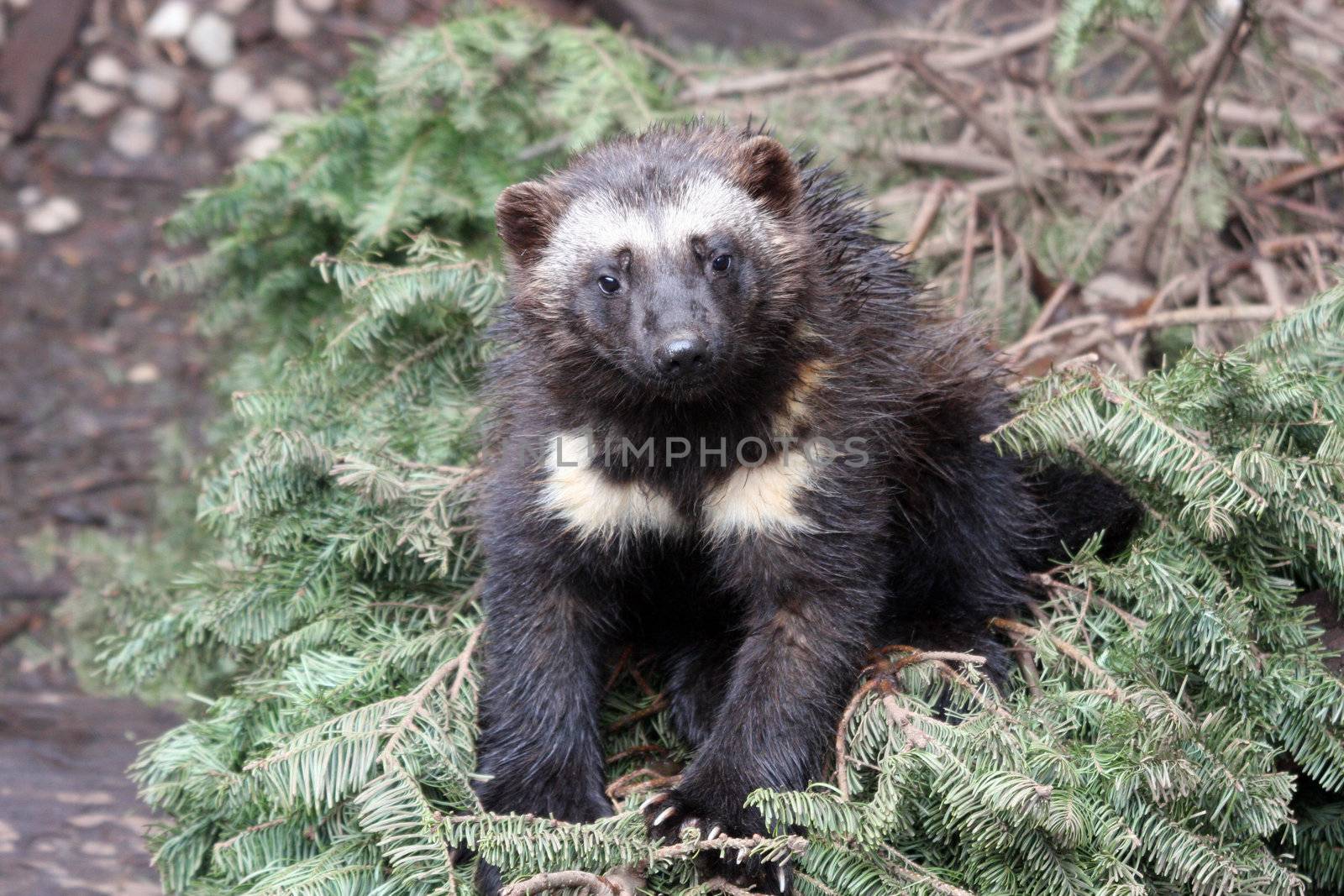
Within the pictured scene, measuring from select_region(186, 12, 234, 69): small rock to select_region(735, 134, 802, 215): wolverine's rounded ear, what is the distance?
5.43 meters

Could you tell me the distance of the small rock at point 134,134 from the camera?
7.16 metres

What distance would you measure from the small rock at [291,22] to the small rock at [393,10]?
377 mm

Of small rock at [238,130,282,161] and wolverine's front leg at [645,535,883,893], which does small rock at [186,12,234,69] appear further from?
wolverine's front leg at [645,535,883,893]

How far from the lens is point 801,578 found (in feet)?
8.98

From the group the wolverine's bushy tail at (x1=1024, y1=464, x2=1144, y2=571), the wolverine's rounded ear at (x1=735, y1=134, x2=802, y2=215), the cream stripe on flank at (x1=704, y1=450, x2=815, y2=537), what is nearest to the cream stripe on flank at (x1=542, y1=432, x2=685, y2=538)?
the cream stripe on flank at (x1=704, y1=450, x2=815, y2=537)

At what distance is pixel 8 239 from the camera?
681cm

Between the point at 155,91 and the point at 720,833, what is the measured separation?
20.4ft

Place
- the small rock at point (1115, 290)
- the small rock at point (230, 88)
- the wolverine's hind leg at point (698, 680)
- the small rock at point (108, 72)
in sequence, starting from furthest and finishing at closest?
the small rock at point (230, 88) < the small rock at point (108, 72) < the small rock at point (1115, 290) < the wolverine's hind leg at point (698, 680)

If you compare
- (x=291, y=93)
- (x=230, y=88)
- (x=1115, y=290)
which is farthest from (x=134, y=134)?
(x=1115, y=290)

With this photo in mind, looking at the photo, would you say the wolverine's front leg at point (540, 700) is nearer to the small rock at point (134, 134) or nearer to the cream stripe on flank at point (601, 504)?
the cream stripe on flank at point (601, 504)

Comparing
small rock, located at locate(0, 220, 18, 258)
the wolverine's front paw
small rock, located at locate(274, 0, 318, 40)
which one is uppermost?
small rock, located at locate(274, 0, 318, 40)

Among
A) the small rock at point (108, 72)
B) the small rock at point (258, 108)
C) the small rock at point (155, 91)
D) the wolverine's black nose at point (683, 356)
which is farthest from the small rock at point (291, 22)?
the wolverine's black nose at point (683, 356)

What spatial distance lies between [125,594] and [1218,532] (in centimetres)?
279

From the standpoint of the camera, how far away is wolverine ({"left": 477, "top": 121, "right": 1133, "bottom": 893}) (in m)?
2.70
